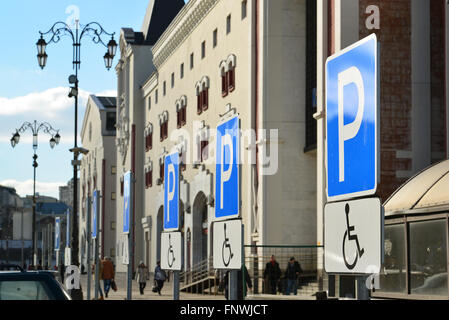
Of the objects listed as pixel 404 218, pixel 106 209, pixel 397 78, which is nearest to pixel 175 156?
pixel 404 218

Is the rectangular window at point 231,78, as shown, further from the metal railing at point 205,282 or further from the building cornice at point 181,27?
the metal railing at point 205,282

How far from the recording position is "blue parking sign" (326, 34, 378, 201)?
16.3ft

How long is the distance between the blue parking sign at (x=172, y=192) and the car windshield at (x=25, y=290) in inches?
129

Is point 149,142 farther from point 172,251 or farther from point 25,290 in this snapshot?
point 25,290

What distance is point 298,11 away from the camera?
4019 cm

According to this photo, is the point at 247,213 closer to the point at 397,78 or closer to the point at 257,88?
the point at 257,88

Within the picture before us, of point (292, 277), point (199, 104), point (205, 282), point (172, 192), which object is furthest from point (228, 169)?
point (199, 104)

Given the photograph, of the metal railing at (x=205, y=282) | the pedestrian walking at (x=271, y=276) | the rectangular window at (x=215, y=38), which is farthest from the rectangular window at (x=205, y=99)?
the pedestrian walking at (x=271, y=276)

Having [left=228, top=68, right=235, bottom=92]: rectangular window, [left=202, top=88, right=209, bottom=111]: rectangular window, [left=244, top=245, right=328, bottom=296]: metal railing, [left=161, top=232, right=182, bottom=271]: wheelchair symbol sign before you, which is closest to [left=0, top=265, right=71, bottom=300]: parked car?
[left=161, top=232, right=182, bottom=271]: wheelchair symbol sign

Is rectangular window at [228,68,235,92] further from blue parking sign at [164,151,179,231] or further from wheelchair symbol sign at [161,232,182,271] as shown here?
blue parking sign at [164,151,179,231]

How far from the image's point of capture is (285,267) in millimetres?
32969

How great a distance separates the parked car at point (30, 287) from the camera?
8125 mm

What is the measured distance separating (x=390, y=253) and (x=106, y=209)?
70.6m
